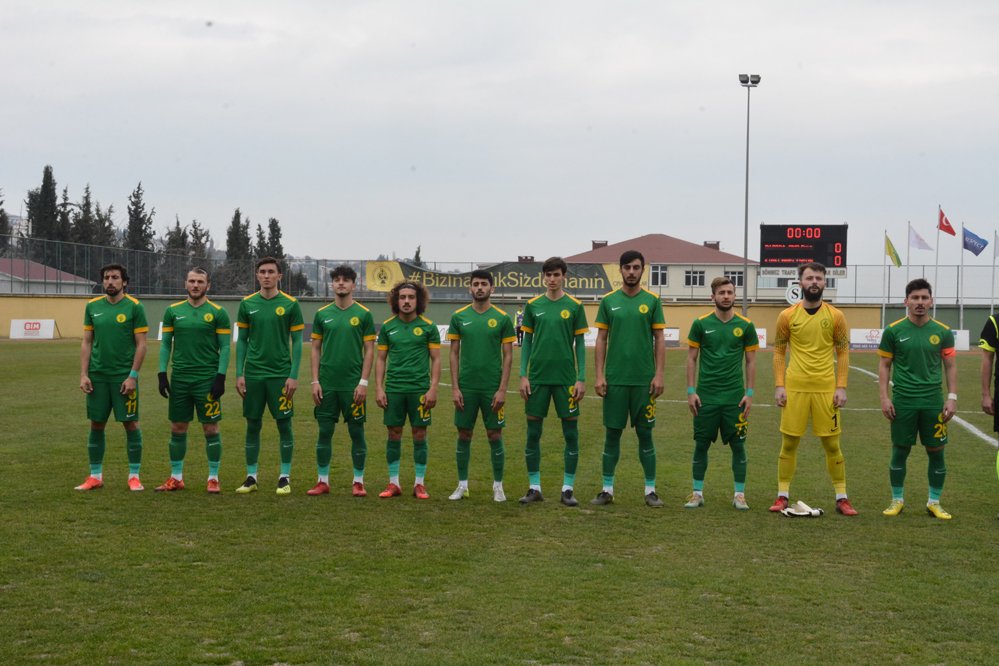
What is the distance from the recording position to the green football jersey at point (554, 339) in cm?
888

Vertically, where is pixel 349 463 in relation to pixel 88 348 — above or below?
below

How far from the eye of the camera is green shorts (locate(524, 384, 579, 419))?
889 centimetres

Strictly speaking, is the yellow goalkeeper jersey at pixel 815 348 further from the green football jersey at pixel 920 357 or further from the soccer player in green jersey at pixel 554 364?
the soccer player in green jersey at pixel 554 364

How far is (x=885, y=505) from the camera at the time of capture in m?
9.12

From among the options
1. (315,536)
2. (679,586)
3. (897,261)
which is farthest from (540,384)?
(897,261)

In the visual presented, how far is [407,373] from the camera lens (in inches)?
357

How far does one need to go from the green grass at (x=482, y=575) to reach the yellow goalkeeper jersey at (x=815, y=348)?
1146 millimetres

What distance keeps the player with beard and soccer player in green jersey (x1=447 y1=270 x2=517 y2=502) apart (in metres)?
2.38

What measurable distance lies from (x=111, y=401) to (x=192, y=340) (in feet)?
3.16

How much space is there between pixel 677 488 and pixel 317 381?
3698mm

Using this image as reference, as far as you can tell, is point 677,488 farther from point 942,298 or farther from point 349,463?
point 942,298

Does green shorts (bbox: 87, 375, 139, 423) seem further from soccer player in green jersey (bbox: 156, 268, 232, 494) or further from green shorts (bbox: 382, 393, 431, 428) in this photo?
green shorts (bbox: 382, 393, 431, 428)

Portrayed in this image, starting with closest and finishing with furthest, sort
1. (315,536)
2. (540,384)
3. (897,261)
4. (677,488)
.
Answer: (315,536) < (540,384) < (677,488) < (897,261)

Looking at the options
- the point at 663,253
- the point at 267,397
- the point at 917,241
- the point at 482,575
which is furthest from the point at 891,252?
the point at 482,575
